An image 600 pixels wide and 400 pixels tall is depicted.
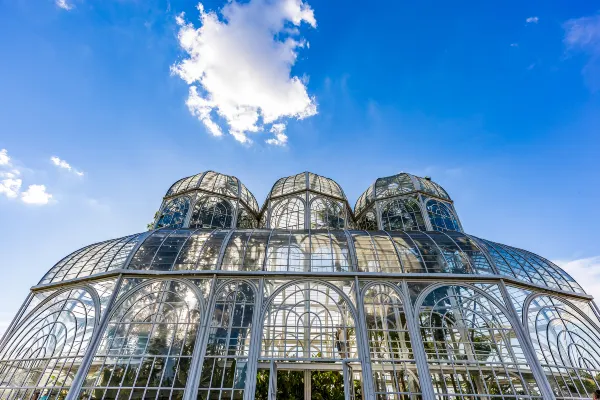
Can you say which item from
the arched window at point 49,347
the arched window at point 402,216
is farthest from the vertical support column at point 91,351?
the arched window at point 402,216

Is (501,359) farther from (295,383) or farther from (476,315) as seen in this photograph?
(295,383)

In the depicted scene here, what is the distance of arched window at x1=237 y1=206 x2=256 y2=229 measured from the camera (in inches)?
879

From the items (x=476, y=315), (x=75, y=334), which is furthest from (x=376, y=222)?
(x=75, y=334)

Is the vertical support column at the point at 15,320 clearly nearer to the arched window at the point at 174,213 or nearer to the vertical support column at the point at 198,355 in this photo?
the vertical support column at the point at 198,355

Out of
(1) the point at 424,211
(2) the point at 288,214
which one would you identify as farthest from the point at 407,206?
(2) the point at 288,214

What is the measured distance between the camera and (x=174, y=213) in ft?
69.2

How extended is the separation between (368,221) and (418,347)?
1283 cm

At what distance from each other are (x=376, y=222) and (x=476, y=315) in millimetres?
10966

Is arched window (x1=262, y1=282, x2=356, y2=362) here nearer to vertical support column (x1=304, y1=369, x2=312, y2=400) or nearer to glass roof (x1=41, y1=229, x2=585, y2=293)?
vertical support column (x1=304, y1=369, x2=312, y2=400)

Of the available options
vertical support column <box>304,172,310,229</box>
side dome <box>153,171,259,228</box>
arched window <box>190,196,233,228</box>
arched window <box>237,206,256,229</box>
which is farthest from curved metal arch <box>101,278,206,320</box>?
arched window <box>237,206,256,229</box>

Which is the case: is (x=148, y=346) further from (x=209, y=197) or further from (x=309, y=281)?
(x=209, y=197)

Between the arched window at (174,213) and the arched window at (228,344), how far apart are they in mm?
10568

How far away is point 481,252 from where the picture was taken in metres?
13.1

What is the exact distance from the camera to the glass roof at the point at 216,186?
22219mm
